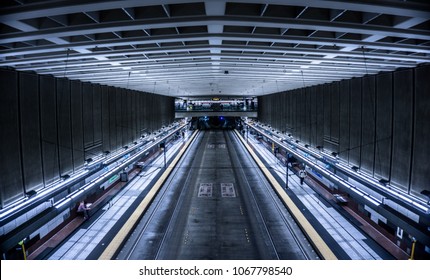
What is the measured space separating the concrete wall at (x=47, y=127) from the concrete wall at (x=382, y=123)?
1454cm

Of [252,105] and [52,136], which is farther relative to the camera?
[252,105]

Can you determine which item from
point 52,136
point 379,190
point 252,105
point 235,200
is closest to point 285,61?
point 379,190

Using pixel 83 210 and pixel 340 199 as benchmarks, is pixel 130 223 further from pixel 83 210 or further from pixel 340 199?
pixel 340 199

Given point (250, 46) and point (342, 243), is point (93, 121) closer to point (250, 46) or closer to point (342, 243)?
point (250, 46)

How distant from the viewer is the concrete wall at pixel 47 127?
894 cm

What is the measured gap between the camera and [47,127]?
11.0 m

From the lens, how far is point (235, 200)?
15344 mm

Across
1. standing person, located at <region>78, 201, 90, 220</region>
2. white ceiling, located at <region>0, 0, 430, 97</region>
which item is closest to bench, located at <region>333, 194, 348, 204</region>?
white ceiling, located at <region>0, 0, 430, 97</region>

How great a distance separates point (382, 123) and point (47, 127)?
48.4 ft

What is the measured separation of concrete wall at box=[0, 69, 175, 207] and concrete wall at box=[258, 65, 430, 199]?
14545 millimetres

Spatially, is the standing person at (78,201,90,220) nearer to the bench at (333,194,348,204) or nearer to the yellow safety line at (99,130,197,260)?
the yellow safety line at (99,130,197,260)

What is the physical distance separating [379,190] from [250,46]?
538 centimetres

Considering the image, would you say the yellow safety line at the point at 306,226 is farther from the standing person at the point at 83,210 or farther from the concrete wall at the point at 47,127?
the concrete wall at the point at 47,127

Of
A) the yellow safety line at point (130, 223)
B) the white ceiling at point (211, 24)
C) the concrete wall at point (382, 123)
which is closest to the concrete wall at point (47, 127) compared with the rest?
the white ceiling at point (211, 24)
